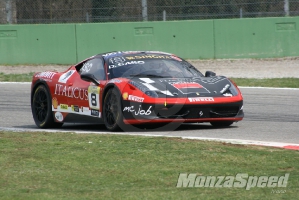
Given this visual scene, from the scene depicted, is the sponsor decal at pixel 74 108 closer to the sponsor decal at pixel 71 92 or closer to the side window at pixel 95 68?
the sponsor decal at pixel 71 92

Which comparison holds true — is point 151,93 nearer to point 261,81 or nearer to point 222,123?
point 222,123

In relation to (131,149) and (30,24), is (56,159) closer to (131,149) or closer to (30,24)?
(131,149)

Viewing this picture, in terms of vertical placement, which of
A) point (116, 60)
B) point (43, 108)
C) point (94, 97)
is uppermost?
point (116, 60)

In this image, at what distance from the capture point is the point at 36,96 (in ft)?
37.9

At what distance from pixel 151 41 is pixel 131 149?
14206 mm

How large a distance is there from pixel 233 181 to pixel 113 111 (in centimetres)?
399

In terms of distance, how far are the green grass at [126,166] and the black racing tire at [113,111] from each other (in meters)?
0.92

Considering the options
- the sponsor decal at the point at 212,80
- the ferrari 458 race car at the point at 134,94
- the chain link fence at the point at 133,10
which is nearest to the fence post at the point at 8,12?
the chain link fence at the point at 133,10

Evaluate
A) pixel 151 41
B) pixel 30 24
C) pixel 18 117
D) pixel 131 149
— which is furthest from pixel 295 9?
pixel 131 149

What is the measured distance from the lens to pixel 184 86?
9.71m

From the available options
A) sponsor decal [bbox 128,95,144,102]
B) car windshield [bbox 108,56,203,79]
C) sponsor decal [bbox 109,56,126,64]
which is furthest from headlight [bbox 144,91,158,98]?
sponsor decal [bbox 109,56,126,64]

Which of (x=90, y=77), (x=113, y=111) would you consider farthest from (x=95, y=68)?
(x=113, y=111)

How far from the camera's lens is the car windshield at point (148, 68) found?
33.6ft

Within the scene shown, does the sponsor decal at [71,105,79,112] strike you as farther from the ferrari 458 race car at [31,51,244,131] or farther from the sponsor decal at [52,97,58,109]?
the sponsor decal at [52,97,58,109]
